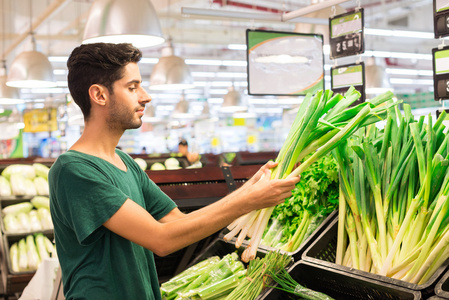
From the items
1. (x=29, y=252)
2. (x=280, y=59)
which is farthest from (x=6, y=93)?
(x=280, y=59)

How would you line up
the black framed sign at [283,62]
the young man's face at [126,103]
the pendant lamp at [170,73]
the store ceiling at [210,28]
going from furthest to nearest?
the store ceiling at [210,28] < the pendant lamp at [170,73] < the black framed sign at [283,62] < the young man's face at [126,103]

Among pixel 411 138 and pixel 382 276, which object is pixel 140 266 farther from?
pixel 411 138

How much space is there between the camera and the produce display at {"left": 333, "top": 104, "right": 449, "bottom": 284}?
1950 mm

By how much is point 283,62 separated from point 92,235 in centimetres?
354

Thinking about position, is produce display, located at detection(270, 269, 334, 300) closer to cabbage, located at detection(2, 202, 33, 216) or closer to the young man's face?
the young man's face

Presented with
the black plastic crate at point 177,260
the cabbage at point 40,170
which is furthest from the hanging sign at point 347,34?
the cabbage at point 40,170

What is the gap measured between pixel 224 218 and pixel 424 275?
0.77 m

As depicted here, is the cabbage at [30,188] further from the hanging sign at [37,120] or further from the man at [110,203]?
the hanging sign at [37,120]

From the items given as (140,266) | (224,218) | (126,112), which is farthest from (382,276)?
(126,112)

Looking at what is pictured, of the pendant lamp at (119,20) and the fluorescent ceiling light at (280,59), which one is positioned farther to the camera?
the fluorescent ceiling light at (280,59)

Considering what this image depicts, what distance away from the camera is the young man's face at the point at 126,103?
77.8 inches

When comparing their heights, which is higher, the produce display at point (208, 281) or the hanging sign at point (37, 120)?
the hanging sign at point (37, 120)

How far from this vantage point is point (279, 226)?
2.87 meters

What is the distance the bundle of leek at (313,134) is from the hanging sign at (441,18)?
1200 mm
